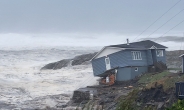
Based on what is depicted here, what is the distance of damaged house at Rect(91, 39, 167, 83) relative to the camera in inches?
1158

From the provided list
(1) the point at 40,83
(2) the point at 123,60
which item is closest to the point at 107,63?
(2) the point at 123,60

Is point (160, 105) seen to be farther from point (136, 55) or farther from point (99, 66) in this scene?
point (99, 66)

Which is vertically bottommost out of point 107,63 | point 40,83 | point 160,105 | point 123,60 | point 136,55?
point 160,105

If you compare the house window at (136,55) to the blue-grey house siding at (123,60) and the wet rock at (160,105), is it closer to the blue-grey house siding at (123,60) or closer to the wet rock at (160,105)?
the blue-grey house siding at (123,60)

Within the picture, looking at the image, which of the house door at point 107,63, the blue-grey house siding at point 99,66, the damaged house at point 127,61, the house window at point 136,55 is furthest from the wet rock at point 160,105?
the blue-grey house siding at point 99,66

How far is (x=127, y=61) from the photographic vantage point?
97.3 feet

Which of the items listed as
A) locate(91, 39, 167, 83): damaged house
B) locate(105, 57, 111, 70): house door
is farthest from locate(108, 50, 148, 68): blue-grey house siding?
locate(105, 57, 111, 70): house door

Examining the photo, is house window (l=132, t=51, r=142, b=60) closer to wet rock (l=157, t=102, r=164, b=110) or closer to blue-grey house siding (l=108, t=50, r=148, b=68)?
blue-grey house siding (l=108, t=50, r=148, b=68)

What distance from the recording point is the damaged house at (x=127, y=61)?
1158 inches

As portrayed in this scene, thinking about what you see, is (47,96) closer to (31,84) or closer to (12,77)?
(31,84)

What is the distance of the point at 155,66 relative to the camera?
101 ft

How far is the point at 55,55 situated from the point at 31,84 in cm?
3403

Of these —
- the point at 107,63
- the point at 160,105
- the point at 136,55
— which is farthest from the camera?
the point at 107,63

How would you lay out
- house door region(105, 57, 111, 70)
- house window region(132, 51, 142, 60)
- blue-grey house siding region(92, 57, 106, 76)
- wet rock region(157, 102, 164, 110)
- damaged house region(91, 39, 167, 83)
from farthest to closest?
blue-grey house siding region(92, 57, 106, 76), house door region(105, 57, 111, 70), house window region(132, 51, 142, 60), damaged house region(91, 39, 167, 83), wet rock region(157, 102, 164, 110)
